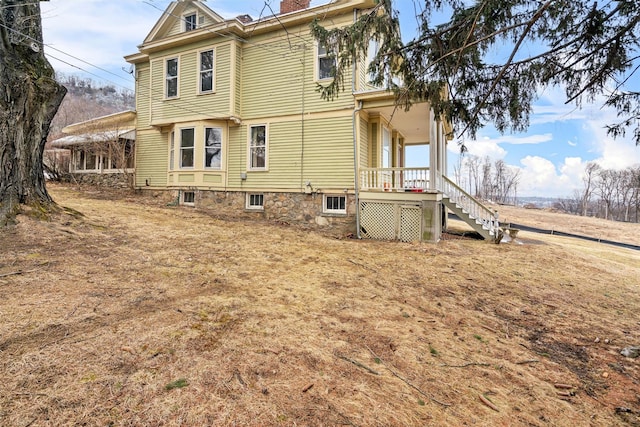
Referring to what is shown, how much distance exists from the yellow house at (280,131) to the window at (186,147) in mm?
38

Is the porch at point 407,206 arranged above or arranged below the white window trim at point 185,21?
below

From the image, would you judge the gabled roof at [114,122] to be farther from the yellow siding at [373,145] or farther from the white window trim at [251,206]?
the yellow siding at [373,145]

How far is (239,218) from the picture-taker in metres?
11.0

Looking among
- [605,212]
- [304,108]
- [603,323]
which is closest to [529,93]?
[603,323]

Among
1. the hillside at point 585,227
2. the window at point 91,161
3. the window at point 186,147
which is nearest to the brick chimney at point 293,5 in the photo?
the window at point 186,147

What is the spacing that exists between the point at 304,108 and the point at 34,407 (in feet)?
32.4

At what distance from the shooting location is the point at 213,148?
1198 centimetres

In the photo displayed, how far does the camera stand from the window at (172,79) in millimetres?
12508

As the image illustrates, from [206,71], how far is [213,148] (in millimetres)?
2784

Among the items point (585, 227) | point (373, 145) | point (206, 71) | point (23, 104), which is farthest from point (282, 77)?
point (585, 227)

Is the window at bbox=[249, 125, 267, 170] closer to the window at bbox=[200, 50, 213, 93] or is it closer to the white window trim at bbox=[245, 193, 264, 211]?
the white window trim at bbox=[245, 193, 264, 211]

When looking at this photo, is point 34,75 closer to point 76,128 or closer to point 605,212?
point 76,128

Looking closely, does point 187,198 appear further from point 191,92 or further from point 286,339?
point 286,339

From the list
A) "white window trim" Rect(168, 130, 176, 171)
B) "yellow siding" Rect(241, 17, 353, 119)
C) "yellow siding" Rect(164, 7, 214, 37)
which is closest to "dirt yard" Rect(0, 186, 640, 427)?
"yellow siding" Rect(241, 17, 353, 119)
